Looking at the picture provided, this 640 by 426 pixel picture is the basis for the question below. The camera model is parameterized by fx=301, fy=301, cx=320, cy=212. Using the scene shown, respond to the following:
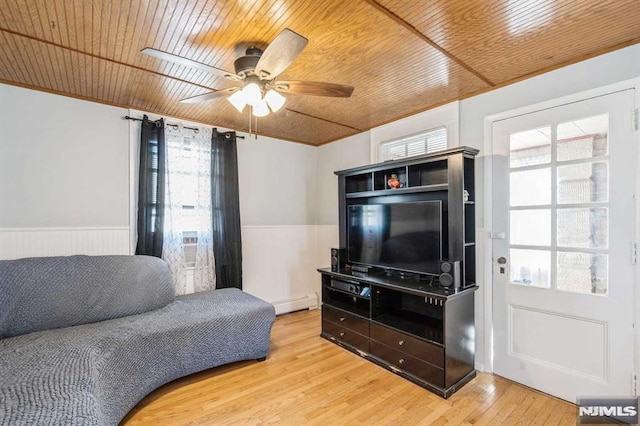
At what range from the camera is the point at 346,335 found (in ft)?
10.2

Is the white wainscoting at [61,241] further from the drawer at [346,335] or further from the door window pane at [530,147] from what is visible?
the door window pane at [530,147]

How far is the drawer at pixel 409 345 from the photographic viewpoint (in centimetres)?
232

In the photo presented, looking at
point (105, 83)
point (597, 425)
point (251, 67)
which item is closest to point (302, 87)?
point (251, 67)

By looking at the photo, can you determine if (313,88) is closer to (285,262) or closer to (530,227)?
(530,227)

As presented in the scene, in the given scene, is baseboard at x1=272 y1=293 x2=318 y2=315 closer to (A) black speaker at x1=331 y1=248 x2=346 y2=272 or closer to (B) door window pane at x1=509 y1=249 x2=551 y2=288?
(A) black speaker at x1=331 y1=248 x2=346 y2=272

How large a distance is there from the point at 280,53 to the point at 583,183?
7.32 ft

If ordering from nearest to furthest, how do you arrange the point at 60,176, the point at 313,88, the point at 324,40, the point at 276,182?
1. the point at 324,40
2. the point at 313,88
3. the point at 60,176
4. the point at 276,182

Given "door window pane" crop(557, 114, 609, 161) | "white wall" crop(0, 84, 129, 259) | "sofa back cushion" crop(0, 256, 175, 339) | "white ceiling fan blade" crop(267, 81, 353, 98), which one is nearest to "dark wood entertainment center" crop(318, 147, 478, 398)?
"door window pane" crop(557, 114, 609, 161)

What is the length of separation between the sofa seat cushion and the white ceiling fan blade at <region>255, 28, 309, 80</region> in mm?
1880

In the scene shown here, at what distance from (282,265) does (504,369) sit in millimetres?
2720

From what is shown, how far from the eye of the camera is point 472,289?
2.55 m

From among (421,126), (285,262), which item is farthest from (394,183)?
(285,262)

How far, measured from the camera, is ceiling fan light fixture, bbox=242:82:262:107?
1.92 metres

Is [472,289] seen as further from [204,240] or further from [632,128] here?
[204,240]
